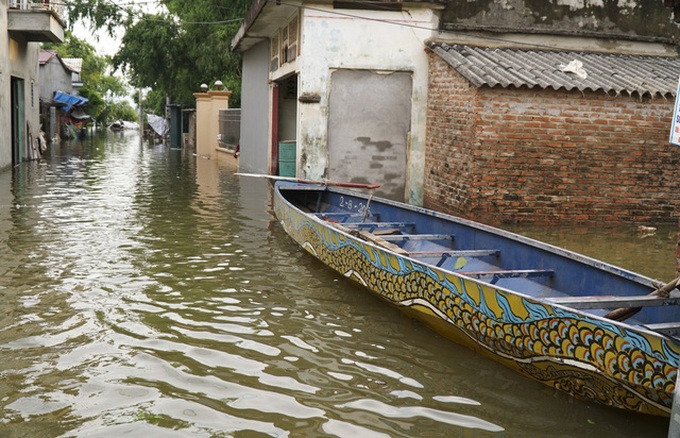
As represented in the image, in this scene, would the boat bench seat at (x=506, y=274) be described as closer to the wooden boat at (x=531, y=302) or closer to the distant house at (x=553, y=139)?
the wooden boat at (x=531, y=302)

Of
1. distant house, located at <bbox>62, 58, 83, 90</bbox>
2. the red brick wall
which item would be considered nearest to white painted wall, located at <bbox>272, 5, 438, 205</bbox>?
the red brick wall

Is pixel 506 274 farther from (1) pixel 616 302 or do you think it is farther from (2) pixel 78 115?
(2) pixel 78 115

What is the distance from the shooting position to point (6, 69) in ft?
64.6

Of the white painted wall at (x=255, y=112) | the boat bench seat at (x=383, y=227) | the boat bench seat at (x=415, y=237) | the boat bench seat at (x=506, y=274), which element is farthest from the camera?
the white painted wall at (x=255, y=112)

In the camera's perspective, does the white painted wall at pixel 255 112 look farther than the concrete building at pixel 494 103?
Answer: Yes

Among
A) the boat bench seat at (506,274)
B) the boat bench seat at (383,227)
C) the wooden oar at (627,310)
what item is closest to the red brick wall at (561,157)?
the boat bench seat at (383,227)

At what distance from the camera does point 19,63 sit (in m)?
21.7

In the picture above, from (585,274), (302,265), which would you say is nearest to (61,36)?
(302,265)

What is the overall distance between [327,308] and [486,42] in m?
8.51

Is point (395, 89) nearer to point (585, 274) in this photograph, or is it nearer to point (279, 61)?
point (279, 61)

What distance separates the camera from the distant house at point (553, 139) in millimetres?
11836

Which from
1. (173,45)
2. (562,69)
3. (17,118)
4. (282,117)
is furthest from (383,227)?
(173,45)

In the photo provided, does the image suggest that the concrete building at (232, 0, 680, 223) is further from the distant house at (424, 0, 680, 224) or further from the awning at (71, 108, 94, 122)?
the awning at (71, 108, 94, 122)

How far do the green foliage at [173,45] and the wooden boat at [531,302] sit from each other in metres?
22.9
